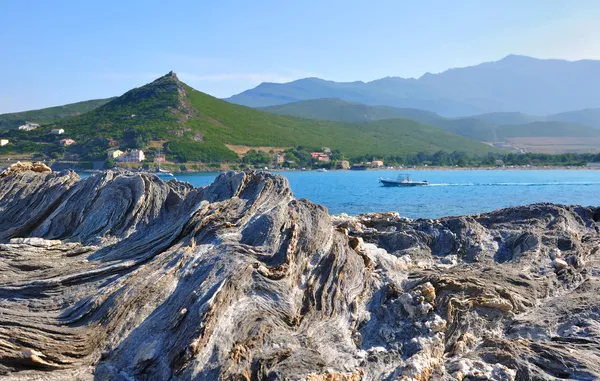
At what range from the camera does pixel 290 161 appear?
147250 mm

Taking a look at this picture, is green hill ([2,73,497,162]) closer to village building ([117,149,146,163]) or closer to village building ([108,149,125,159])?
village building ([108,149,125,159])

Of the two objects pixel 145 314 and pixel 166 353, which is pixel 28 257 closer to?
pixel 145 314

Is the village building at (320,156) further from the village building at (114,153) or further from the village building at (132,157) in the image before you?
the village building at (114,153)

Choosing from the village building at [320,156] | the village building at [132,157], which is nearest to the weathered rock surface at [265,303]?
the village building at [132,157]

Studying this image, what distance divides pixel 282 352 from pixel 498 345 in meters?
3.78

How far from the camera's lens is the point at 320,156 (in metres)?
160

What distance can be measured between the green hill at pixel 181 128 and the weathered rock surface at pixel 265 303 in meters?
116

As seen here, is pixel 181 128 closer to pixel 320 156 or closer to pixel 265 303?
pixel 320 156

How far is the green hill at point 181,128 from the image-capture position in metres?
133

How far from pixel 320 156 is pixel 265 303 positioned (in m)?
151

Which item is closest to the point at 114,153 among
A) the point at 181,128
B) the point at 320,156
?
the point at 181,128

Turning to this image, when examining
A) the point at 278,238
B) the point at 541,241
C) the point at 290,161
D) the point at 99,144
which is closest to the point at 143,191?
the point at 278,238

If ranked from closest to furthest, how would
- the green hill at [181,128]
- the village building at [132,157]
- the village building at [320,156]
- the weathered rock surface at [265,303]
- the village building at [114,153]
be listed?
1. the weathered rock surface at [265,303]
2. the village building at [132,157]
3. the village building at [114,153]
4. the green hill at [181,128]
5. the village building at [320,156]

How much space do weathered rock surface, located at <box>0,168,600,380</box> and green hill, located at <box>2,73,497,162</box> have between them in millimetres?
115950
